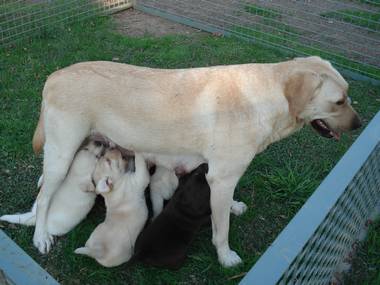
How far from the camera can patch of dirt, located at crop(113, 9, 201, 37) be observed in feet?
24.1

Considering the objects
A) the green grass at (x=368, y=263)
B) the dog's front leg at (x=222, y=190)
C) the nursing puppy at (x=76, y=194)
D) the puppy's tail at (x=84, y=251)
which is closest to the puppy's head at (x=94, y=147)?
the nursing puppy at (x=76, y=194)

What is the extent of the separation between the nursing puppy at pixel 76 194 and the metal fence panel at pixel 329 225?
167 cm

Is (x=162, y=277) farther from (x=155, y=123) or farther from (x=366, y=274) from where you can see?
Answer: (x=366, y=274)

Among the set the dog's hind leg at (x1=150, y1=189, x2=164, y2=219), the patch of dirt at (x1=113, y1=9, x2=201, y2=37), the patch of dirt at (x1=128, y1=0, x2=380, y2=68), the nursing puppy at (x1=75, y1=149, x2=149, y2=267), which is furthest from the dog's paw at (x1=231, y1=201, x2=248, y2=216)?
the patch of dirt at (x1=113, y1=9, x2=201, y2=37)

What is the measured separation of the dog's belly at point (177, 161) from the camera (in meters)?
3.48

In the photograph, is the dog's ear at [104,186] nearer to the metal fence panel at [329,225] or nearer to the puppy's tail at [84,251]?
the puppy's tail at [84,251]

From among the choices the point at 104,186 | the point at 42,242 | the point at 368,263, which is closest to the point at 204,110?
the point at 104,186

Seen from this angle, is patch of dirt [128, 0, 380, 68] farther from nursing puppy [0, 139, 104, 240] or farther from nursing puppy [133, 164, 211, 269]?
nursing puppy [0, 139, 104, 240]

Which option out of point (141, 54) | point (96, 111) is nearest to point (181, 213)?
point (96, 111)

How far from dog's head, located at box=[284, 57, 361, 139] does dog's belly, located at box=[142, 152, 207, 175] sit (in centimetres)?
77

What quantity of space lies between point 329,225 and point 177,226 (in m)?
1.07

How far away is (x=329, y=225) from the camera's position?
2.79 metres

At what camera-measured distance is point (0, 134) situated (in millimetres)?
4914

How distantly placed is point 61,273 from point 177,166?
1138 millimetres
